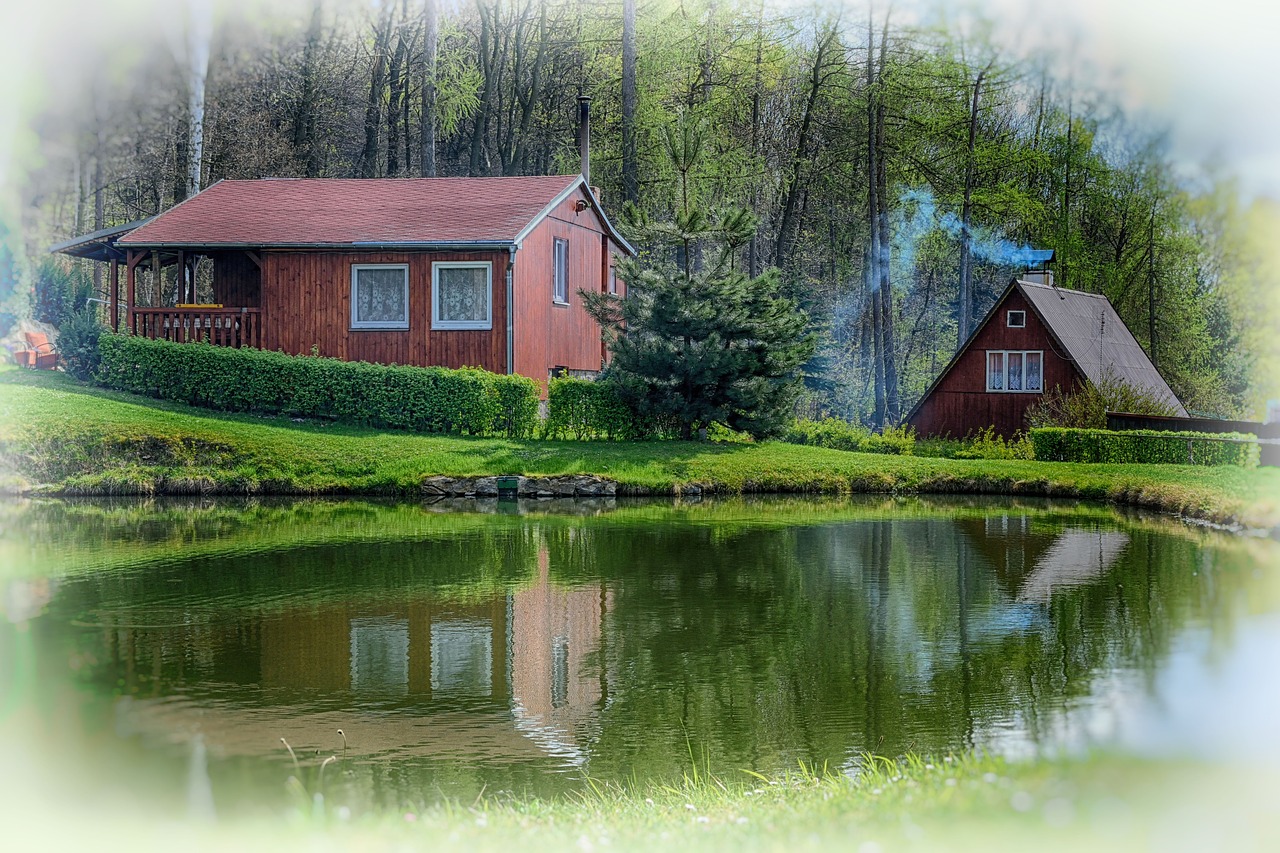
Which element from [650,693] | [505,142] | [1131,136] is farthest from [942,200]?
[1131,136]

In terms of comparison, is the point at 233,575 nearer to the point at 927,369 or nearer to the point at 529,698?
the point at 529,698

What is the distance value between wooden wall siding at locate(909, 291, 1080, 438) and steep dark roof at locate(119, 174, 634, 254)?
9.30m

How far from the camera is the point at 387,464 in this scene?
18.6 m

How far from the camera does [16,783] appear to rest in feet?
10.3

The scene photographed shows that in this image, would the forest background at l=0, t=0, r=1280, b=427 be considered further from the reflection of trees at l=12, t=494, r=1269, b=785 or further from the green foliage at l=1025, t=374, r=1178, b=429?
the reflection of trees at l=12, t=494, r=1269, b=785

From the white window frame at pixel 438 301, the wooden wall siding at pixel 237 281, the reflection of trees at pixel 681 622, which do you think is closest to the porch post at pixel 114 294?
the wooden wall siding at pixel 237 281

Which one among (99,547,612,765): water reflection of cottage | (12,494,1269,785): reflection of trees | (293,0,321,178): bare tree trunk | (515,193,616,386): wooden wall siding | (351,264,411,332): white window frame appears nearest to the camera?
(99,547,612,765): water reflection of cottage

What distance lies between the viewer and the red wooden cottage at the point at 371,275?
2308cm

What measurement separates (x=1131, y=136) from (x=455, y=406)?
1792 cm

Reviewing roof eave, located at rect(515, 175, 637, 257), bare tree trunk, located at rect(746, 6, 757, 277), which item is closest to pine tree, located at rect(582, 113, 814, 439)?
roof eave, located at rect(515, 175, 637, 257)

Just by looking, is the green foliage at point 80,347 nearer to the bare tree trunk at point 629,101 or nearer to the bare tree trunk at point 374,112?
the bare tree trunk at point 629,101

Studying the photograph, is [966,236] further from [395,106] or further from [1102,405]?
[395,106]

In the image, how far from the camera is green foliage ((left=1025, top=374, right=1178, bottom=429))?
23578mm

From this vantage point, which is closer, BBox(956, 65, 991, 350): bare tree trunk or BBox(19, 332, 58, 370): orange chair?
BBox(19, 332, 58, 370): orange chair
